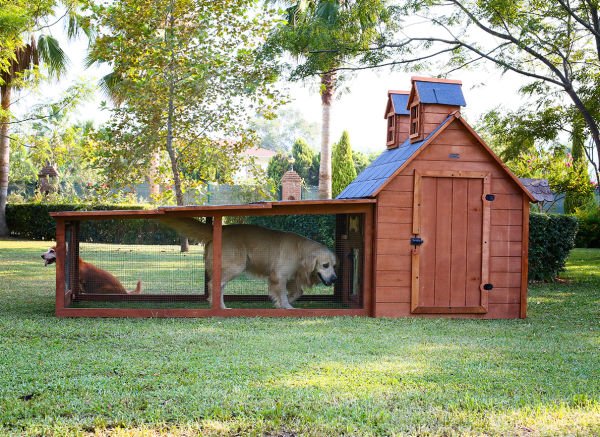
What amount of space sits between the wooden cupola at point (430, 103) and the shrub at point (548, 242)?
195 inches

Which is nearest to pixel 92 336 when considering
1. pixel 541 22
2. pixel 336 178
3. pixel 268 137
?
pixel 541 22

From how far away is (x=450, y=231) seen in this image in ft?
30.6

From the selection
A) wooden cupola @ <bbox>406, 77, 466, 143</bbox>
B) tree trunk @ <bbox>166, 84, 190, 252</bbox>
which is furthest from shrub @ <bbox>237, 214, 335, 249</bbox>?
tree trunk @ <bbox>166, 84, 190, 252</bbox>

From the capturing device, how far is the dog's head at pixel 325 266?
31.5 ft

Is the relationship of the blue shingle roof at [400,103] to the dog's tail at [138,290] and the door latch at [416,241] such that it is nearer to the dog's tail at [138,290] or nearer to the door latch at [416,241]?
the door latch at [416,241]

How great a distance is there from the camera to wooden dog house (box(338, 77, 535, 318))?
30.3ft

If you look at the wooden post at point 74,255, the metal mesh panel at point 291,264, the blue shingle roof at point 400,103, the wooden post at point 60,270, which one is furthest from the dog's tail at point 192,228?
the blue shingle roof at point 400,103

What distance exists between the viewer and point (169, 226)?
31.6 feet

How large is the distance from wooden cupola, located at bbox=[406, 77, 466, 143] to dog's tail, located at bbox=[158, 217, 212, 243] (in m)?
3.16

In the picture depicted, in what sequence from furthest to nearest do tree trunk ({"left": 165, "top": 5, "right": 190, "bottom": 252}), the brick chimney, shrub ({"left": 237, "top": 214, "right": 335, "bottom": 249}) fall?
the brick chimney, tree trunk ({"left": 165, "top": 5, "right": 190, "bottom": 252}), shrub ({"left": 237, "top": 214, "right": 335, "bottom": 249})

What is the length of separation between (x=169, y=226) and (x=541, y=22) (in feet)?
27.8

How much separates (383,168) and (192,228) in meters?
2.86

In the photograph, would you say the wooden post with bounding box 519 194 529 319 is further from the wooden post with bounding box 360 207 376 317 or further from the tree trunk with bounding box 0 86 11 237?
the tree trunk with bounding box 0 86 11 237

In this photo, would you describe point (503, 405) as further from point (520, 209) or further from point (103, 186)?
point (103, 186)
